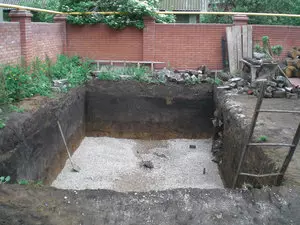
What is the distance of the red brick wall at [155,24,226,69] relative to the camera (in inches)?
472

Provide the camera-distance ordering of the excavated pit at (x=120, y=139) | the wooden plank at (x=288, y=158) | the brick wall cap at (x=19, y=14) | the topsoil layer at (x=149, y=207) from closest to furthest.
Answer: the topsoil layer at (x=149, y=207), the wooden plank at (x=288, y=158), the excavated pit at (x=120, y=139), the brick wall cap at (x=19, y=14)

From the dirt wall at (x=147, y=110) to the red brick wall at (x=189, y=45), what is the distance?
4.68ft

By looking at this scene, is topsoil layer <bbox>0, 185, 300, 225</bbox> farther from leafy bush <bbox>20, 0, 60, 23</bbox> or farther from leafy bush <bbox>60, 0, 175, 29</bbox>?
leafy bush <bbox>20, 0, 60, 23</bbox>

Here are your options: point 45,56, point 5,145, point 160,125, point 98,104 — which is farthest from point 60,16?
point 5,145

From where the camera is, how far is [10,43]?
8.78 m

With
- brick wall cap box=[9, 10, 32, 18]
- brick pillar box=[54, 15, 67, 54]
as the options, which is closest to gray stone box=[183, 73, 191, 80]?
brick pillar box=[54, 15, 67, 54]

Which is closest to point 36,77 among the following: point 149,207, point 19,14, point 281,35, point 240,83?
point 19,14

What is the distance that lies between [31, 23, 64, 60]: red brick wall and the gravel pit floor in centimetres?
298

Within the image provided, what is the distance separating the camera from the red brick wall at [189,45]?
39.4 feet

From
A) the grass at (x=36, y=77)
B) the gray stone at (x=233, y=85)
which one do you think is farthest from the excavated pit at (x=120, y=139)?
the gray stone at (x=233, y=85)

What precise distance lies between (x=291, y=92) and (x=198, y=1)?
12.6 m

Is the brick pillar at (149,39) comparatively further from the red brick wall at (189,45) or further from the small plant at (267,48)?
the small plant at (267,48)

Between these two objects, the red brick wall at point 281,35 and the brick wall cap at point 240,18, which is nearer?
the brick wall cap at point 240,18

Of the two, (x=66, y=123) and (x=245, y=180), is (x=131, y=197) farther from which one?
(x=66, y=123)
